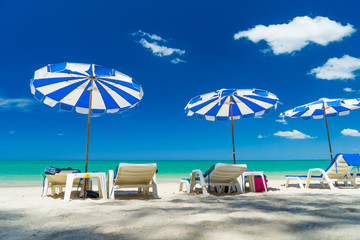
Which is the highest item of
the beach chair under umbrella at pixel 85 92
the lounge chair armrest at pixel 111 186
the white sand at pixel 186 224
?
the beach chair under umbrella at pixel 85 92

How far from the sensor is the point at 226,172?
182 inches

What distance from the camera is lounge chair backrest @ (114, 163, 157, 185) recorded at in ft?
13.5

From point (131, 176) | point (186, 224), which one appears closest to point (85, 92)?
point (131, 176)

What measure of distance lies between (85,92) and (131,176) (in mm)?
2577

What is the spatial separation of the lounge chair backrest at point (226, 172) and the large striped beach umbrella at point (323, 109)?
411 centimetres

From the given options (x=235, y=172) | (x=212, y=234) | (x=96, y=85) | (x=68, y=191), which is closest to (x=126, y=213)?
(x=212, y=234)

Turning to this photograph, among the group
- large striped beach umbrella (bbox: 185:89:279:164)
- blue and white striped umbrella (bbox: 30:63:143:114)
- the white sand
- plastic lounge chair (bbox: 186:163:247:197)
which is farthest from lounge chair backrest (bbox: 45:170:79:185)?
large striped beach umbrella (bbox: 185:89:279:164)

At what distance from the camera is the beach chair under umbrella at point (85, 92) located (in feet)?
15.6

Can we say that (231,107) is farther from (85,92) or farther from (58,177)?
(58,177)

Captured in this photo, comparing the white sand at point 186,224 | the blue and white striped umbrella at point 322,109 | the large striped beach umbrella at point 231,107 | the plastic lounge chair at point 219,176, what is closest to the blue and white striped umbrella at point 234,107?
the large striped beach umbrella at point 231,107

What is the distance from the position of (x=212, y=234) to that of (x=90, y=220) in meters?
1.30

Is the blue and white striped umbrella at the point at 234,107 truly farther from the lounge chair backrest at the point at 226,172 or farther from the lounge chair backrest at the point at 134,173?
the lounge chair backrest at the point at 134,173

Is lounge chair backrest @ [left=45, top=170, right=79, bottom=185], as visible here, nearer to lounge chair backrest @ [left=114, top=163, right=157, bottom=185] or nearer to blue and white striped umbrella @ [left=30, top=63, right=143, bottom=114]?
lounge chair backrest @ [left=114, top=163, right=157, bottom=185]

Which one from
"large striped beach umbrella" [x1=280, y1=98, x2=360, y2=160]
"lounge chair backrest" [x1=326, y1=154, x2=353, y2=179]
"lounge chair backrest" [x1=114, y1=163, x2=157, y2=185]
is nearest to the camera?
"lounge chair backrest" [x1=114, y1=163, x2=157, y2=185]
